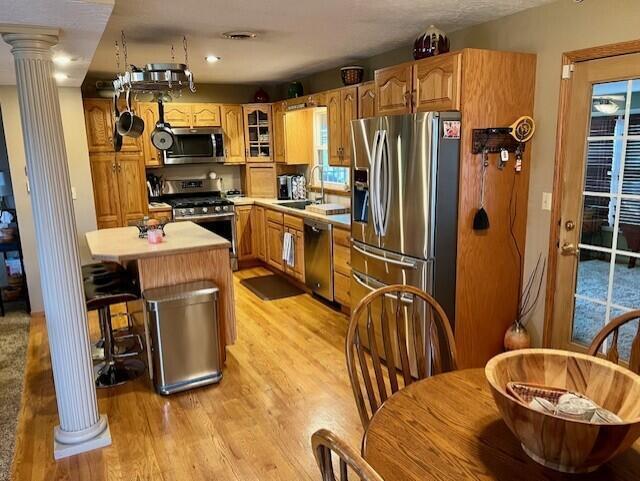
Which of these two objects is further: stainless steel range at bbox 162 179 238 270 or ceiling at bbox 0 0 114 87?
stainless steel range at bbox 162 179 238 270

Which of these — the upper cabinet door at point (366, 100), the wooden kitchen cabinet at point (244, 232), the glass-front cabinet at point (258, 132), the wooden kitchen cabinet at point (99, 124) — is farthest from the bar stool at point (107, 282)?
the glass-front cabinet at point (258, 132)

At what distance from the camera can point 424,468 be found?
114 centimetres

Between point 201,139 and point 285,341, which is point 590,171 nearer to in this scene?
point 285,341

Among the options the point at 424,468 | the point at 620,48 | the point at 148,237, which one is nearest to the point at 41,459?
the point at 148,237

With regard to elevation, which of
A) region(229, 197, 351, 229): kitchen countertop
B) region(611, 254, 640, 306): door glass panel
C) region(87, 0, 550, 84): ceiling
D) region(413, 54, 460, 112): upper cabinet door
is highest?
region(87, 0, 550, 84): ceiling

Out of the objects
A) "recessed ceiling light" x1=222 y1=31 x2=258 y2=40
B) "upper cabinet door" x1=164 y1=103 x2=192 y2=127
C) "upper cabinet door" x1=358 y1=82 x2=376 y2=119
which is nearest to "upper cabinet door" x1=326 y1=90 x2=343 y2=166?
"upper cabinet door" x1=358 y1=82 x2=376 y2=119

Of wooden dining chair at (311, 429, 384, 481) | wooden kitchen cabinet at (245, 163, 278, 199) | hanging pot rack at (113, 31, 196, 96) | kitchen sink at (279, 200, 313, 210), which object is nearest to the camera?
wooden dining chair at (311, 429, 384, 481)

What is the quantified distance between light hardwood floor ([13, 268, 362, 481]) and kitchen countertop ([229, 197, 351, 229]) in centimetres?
108

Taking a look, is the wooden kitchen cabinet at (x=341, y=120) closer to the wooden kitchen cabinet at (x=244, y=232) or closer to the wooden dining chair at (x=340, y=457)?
the wooden kitchen cabinet at (x=244, y=232)

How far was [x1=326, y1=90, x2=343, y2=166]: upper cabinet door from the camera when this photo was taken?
452cm

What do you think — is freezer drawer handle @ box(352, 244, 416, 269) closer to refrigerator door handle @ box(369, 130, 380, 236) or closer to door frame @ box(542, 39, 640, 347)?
refrigerator door handle @ box(369, 130, 380, 236)

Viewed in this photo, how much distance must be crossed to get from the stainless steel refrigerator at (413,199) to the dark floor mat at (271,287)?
186 cm

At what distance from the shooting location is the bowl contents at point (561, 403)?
1.11 m

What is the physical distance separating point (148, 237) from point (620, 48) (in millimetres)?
3036
